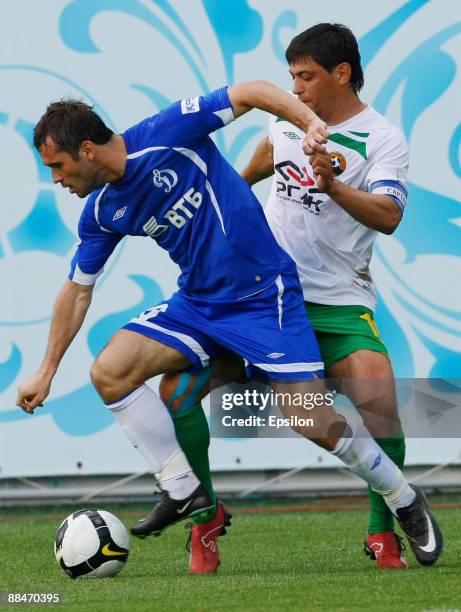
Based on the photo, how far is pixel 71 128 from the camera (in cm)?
536

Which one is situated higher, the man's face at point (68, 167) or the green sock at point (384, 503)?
the man's face at point (68, 167)

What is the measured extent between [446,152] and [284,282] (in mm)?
3295

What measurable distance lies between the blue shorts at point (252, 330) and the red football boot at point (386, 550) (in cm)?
84

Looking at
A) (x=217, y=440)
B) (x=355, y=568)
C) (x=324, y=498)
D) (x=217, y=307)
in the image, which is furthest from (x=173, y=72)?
(x=355, y=568)

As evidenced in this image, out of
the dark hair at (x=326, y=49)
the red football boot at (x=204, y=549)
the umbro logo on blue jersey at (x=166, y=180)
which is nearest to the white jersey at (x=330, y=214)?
the dark hair at (x=326, y=49)

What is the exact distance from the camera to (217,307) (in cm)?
564

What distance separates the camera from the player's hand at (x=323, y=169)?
16.8 ft

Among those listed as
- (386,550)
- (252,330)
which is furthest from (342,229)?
(386,550)

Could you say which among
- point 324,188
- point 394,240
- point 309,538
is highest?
point 324,188

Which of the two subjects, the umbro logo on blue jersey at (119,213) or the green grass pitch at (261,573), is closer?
the green grass pitch at (261,573)

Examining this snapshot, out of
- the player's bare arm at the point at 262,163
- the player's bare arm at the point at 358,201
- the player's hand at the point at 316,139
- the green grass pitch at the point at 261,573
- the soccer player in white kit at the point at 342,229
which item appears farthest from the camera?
the player's bare arm at the point at 262,163

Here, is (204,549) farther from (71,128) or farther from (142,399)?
(71,128)

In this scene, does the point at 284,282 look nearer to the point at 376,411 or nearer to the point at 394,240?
the point at 376,411

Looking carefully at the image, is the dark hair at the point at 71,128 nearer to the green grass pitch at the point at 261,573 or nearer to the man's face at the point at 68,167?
the man's face at the point at 68,167
